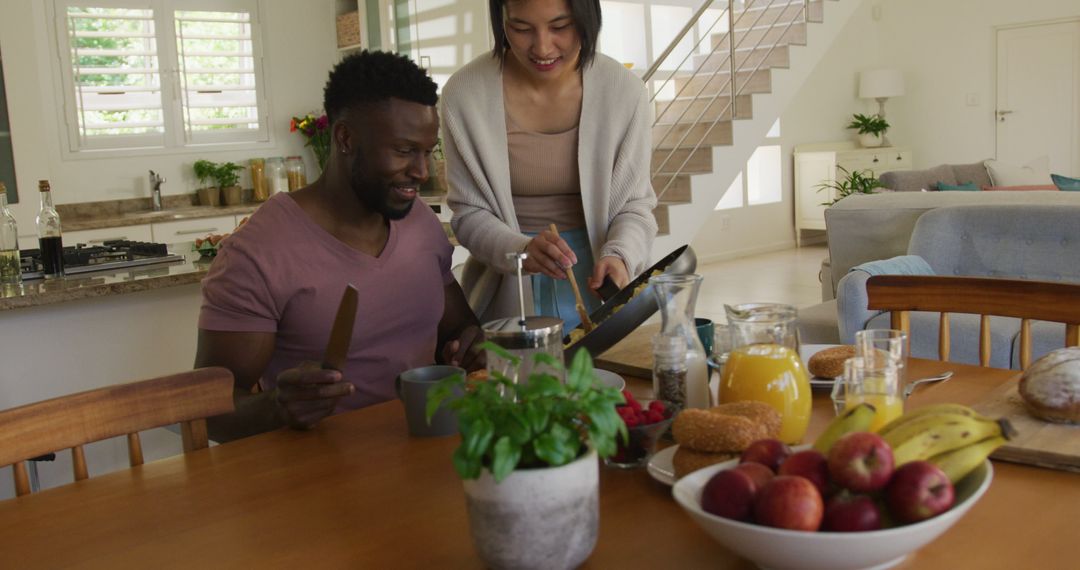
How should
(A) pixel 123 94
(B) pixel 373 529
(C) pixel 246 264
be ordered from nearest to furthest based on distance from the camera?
(B) pixel 373 529 < (C) pixel 246 264 < (A) pixel 123 94

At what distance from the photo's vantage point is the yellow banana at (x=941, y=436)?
0.84 metres

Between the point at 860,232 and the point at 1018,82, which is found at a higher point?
the point at 1018,82

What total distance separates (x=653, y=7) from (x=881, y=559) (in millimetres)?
7325

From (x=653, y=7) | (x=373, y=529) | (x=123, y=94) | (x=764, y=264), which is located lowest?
(x=764, y=264)

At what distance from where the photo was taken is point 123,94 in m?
5.57

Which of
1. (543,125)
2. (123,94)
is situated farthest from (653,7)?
(543,125)

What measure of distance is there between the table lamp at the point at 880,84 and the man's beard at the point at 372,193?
799 cm

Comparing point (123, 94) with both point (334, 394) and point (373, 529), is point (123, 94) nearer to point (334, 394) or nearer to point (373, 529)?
point (334, 394)

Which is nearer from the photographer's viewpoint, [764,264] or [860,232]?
[860,232]

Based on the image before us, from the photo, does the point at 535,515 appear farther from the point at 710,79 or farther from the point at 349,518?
the point at 710,79

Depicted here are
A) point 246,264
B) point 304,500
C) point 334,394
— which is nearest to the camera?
point 304,500

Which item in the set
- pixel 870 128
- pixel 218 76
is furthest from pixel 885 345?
pixel 870 128

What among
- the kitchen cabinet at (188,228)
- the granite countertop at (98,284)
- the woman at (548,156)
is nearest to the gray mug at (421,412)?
the woman at (548,156)

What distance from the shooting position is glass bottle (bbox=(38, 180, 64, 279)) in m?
2.72
